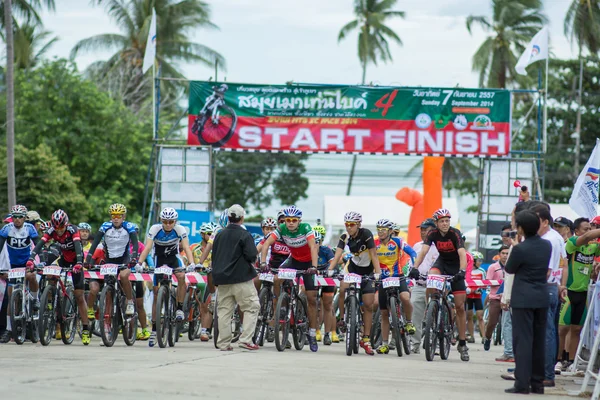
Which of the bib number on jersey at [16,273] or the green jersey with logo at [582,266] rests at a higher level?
the green jersey with logo at [582,266]

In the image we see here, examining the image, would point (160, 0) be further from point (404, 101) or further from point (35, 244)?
point (35, 244)

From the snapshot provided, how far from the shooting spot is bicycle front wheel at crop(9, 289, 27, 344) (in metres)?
14.6

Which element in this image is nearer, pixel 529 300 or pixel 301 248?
pixel 529 300

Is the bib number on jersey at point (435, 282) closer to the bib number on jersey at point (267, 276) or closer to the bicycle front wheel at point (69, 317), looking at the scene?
the bib number on jersey at point (267, 276)

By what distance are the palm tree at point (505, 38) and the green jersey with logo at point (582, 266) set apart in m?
40.1

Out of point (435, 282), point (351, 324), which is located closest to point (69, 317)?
point (351, 324)

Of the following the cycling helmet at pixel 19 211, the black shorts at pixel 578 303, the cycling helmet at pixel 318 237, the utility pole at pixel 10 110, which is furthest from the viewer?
A: the utility pole at pixel 10 110

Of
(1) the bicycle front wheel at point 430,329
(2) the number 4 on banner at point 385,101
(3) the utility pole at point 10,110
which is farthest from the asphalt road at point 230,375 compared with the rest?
(3) the utility pole at point 10,110

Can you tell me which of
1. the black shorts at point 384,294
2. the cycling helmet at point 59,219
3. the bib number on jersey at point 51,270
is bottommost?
the black shorts at point 384,294

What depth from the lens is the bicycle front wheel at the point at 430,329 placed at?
1392cm

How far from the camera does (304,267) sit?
1507 cm

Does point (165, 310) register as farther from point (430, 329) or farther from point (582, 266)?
point (582, 266)

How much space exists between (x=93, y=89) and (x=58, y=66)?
67.0 inches

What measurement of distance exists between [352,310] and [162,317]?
264cm
